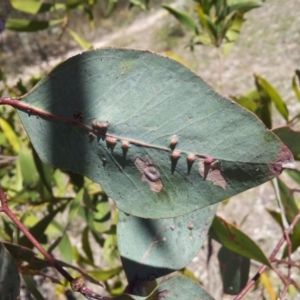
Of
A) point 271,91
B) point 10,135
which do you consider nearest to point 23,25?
point 10,135

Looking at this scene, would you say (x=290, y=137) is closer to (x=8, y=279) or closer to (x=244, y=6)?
(x=8, y=279)

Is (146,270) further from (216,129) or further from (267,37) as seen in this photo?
(267,37)

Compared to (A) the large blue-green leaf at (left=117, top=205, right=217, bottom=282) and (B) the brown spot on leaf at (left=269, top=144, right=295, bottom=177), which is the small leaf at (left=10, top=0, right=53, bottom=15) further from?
(B) the brown spot on leaf at (left=269, top=144, right=295, bottom=177)

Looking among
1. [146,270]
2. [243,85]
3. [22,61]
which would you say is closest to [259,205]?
[243,85]

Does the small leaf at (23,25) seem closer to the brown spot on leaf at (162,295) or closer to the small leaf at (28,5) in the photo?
the small leaf at (28,5)

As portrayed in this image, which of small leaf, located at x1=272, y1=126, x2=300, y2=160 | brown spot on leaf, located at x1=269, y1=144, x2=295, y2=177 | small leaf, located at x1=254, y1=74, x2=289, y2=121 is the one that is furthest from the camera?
small leaf, located at x1=254, y1=74, x2=289, y2=121

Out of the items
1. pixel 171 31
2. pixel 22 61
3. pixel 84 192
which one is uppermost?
pixel 84 192

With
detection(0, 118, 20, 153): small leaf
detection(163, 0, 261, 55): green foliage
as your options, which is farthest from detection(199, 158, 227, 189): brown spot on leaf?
detection(0, 118, 20, 153): small leaf
